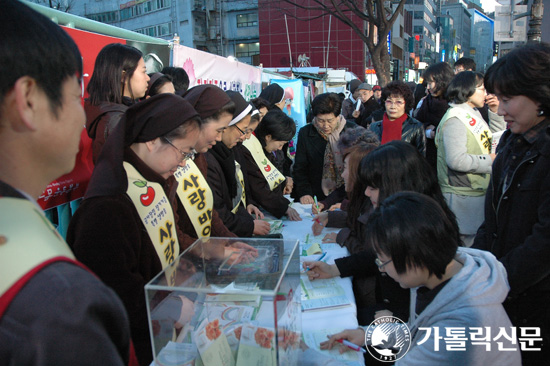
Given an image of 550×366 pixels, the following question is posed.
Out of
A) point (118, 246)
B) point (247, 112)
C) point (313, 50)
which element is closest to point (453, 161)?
point (247, 112)

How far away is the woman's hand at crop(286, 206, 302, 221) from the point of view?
11.0 feet

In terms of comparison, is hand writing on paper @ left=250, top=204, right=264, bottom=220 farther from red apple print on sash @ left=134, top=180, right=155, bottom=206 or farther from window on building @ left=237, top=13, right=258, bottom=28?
window on building @ left=237, top=13, right=258, bottom=28

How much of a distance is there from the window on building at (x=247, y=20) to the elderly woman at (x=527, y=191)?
41.3 meters

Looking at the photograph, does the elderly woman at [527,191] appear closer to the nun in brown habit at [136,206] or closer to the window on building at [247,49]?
the nun in brown habit at [136,206]

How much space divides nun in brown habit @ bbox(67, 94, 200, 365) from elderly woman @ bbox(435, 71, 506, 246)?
2.28 m

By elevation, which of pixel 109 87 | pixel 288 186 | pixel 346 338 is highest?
pixel 109 87

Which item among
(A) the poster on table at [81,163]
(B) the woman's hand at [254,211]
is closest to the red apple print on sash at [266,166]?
(B) the woman's hand at [254,211]

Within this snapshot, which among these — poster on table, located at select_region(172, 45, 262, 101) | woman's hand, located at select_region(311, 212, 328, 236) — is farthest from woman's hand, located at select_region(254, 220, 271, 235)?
poster on table, located at select_region(172, 45, 262, 101)

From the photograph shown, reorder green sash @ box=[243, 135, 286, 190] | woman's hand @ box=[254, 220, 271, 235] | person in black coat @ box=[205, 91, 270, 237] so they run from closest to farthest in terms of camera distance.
Answer: person in black coat @ box=[205, 91, 270, 237] → woman's hand @ box=[254, 220, 271, 235] → green sash @ box=[243, 135, 286, 190]

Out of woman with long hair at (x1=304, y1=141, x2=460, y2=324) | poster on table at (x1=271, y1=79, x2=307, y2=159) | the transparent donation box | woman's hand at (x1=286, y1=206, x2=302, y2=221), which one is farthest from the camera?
poster on table at (x1=271, y1=79, x2=307, y2=159)

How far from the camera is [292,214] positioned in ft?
11.1

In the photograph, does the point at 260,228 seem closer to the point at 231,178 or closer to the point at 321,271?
the point at 231,178

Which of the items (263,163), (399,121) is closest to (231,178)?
(263,163)

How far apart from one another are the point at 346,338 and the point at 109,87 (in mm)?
1980
